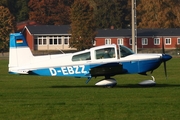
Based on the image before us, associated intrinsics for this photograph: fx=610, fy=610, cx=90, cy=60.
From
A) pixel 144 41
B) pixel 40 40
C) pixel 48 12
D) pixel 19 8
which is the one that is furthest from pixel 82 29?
pixel 19 8

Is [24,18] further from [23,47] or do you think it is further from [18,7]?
[23,47]

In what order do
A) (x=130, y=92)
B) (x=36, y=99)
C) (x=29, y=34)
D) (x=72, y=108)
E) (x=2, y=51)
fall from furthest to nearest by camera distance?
(x=29, y=34)
(x=2, y=51)
(x=130, y=92)
(x=36, y=99)
(x=72, y=108)

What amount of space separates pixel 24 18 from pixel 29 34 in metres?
29.6

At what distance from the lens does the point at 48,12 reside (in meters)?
126

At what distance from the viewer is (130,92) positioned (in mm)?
20125

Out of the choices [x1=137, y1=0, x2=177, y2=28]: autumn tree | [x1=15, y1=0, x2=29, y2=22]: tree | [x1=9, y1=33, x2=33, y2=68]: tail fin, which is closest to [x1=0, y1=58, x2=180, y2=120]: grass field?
[x1=9, y1=33, x2=33, y2=68]: tail fin

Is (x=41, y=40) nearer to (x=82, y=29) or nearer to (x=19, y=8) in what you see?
(x=82, y=29)

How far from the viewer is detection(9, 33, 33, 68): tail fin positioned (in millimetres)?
22797

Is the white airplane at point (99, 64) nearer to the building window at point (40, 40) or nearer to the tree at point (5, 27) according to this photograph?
the tree at point (5, 27)

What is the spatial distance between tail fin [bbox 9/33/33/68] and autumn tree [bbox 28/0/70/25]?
97.6 m

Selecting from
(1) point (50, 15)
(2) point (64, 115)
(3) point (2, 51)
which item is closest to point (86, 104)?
(2) point (64, 115)

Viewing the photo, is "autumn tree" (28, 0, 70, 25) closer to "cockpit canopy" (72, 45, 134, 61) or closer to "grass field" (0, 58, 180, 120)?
"cockpit canopy" (72, 45, 134, 61)

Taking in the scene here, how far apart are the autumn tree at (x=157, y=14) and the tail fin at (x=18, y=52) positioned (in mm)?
83471

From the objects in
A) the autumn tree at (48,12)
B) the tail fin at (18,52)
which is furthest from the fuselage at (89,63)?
the autumn tree at (48,12)
